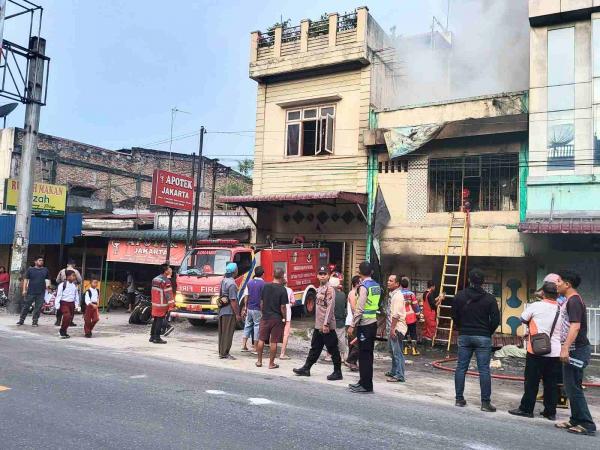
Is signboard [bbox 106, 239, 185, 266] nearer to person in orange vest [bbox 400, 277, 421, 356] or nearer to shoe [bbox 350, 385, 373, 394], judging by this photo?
person in orange vest [bbox 400, 277, 421, 356]

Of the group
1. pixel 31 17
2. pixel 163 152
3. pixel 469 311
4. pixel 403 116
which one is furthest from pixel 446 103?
pixel 163 152

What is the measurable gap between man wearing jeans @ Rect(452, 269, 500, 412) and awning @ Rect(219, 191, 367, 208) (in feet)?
29.1

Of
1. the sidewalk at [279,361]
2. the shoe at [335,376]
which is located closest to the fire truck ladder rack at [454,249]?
the sidewalk at [279,361]

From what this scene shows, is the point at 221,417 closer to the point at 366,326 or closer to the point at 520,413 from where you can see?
the point at 366,326

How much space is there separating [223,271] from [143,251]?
581 cm

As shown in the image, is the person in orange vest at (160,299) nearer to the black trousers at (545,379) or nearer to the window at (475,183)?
the black trousers at (545,379)

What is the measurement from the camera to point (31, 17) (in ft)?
60.5

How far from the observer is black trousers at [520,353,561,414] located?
20.9 ft

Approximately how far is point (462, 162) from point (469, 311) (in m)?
A: 9.57

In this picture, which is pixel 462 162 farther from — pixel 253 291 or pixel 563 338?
pixel 563 338

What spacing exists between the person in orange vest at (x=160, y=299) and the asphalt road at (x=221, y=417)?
11.1 feet

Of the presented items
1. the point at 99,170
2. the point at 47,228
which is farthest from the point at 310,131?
the point at 99,170

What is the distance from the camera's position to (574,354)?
6094 millimetres

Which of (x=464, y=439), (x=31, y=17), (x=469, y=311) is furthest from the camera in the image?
(x=31, y=17)
